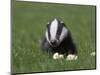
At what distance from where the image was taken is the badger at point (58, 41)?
273 cm

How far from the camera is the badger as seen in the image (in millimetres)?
2730

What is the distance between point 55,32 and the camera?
276 cm

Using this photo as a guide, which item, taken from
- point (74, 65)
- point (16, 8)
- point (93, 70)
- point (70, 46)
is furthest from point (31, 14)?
point (93, 70)

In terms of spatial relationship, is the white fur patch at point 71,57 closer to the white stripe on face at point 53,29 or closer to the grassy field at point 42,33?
the grassy field at point 42,33

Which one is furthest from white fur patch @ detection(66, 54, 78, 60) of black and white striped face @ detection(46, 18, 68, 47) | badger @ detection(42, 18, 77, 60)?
black and white striped face @ detection(46, 18, 68, 47)

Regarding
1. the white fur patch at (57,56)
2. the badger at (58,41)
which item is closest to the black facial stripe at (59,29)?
the badger at (58,41)

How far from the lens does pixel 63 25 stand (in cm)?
279

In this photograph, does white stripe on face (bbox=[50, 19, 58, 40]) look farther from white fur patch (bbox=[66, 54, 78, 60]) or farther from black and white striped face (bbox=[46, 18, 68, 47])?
white fur patch (bbox=[66, 54, 78, 60])

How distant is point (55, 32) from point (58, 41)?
0.33ft

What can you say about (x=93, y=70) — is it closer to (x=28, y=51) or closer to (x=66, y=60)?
(x=66, y=60)

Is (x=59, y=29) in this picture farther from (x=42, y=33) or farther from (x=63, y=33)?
→ (x=42, y=33)

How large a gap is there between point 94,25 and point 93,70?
1.64 feet
